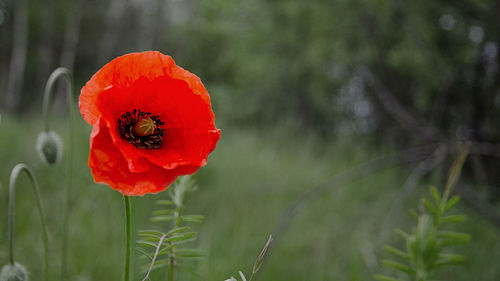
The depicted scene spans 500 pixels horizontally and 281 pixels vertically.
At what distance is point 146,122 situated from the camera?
1.90 feet

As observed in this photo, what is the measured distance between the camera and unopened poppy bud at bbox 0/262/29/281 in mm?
644

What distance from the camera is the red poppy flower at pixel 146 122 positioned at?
0.49 m

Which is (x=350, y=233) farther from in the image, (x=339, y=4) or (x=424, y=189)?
(x=339, y=4)

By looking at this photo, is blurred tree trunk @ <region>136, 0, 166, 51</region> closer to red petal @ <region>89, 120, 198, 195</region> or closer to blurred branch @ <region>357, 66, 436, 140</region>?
blurred branch @ <region>357, 66, 436, 140</region>

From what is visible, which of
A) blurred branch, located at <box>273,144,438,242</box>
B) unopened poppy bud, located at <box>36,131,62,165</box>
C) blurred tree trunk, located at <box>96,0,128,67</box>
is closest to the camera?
unopened poppy bud, located at <box>36,131,62,165</box>

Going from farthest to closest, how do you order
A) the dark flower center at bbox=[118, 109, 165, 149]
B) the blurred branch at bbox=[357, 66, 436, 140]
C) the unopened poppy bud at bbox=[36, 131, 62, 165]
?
the blurred branch at bbox=[357, 66, 436, 140]
the unopened poppy bud at bbox=[36, 131, 62, 165]
the dark flower center at bbox=[118, 109, 165, 149]

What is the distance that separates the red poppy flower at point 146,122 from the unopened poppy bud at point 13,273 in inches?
12.1

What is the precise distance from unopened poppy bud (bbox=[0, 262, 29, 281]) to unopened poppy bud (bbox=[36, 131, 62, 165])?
0.33 m

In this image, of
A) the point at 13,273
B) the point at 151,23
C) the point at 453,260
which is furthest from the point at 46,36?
the point at 453,260

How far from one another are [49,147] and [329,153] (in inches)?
162

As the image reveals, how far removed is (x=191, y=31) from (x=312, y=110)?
6073mm

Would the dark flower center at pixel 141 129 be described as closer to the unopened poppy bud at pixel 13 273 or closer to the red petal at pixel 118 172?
the red petal at pixel 118 172

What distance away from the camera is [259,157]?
437cm

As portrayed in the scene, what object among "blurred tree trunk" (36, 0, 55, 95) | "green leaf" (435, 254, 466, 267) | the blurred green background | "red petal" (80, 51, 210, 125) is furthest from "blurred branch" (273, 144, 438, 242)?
"blurred tree trunk" (36, 0, 55, 95)
